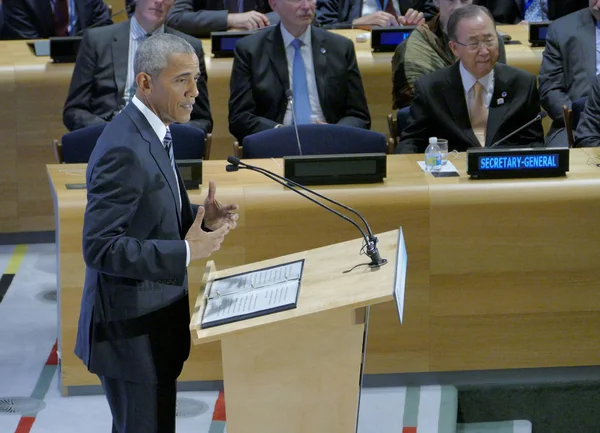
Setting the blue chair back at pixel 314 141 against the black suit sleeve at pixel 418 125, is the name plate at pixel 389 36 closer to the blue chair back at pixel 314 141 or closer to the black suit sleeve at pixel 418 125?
the black suit sleeve at pixel 418 125

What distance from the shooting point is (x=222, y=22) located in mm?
6262

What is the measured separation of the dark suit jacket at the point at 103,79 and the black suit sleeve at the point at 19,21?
1463 mm

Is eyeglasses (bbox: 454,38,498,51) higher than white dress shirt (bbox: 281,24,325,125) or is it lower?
higher

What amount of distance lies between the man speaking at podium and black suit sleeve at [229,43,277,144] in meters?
2.50

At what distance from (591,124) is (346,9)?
7.91ft

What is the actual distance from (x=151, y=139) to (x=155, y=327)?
46cm

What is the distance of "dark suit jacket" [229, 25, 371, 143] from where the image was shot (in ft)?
17.5

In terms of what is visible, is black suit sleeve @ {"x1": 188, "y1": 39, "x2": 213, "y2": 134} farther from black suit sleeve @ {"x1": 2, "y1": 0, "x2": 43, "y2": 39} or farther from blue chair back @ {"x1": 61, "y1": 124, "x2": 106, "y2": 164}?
black suit sleeve @ {"x1": 2, "y1": 0, "x2": 43, "y2": 39}

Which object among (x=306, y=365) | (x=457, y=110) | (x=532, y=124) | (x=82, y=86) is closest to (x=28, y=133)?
(x=82, y=86)

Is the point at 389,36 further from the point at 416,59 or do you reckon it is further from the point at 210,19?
the point at 210,19

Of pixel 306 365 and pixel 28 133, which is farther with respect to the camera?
pixel 28 133

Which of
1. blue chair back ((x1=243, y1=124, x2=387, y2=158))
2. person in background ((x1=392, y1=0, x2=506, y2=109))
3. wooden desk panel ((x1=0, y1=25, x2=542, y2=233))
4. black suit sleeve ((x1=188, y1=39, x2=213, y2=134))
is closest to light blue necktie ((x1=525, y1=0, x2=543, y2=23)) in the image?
person in background ((x1=392, y1=0, x2=506, y2=109))

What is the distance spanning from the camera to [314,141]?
4559 millimetres

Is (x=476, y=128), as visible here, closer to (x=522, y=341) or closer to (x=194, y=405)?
(x=522, y=341)
